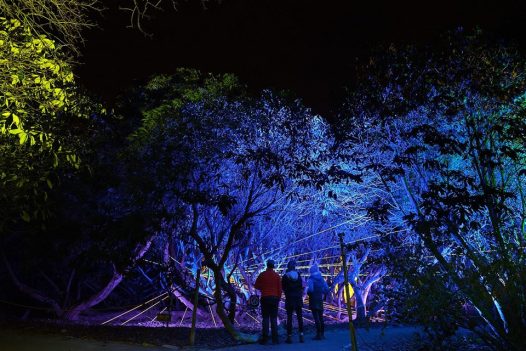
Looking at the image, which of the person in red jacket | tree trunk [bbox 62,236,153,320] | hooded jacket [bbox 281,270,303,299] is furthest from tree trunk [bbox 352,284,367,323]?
tree trunk [bbox 62,236,153,320]

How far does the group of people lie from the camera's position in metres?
10.3

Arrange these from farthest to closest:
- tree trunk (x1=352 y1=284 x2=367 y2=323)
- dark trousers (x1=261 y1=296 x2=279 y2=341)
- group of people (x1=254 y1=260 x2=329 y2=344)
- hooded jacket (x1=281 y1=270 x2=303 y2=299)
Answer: tree trunk (x1=352 y1=284 x2=367 y2=323)
hooded jacket (x1=281 y1=270 x2=303 y2=299)
group of people (x1=254 y1=260 x2=329 y2=344)
dark trousers (x1=261 y1=296 x2=279 y2=341)

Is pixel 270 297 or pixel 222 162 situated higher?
pixel 222 162

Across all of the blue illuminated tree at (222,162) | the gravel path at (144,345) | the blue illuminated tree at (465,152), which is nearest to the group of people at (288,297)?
the gravel path at (144,345)

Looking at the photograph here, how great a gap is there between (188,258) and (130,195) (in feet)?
17.7

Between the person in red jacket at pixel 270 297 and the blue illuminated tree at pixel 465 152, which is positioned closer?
the blue illuminated tree at pixel 465 152

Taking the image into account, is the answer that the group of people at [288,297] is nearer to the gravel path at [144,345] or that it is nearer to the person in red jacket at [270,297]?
the person in red jacket at [270,297]

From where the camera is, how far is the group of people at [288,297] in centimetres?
1030

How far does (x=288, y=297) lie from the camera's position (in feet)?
36.0

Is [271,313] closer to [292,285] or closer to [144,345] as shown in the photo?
[292,285]

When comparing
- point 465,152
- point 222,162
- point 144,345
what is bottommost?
A: point 144,345

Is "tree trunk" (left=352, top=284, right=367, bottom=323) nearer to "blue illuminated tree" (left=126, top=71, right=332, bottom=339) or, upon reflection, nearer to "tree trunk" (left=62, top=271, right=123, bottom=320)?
"blue illuminated tree" (left=126, top=71, right=332, bottom=339)

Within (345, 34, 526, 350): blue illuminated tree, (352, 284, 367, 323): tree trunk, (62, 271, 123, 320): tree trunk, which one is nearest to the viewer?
(345, 34, 526, 350): blue illuminated tree

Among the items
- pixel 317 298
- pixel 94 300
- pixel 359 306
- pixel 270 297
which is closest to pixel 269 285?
pixel 270 297
